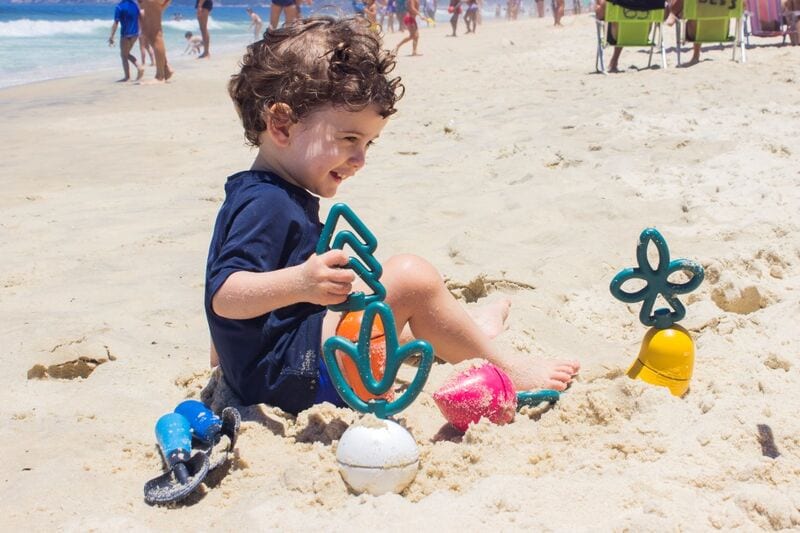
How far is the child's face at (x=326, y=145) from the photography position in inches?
92.4

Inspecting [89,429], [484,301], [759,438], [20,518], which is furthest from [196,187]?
[759,438]

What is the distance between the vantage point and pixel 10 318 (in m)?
3.08

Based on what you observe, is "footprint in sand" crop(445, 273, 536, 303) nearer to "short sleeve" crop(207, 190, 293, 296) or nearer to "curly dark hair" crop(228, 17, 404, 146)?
"curly dark hair" crop(228, 17, 404, 146)

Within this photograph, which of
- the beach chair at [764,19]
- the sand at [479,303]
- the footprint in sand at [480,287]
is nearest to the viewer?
the sand at [479,303]

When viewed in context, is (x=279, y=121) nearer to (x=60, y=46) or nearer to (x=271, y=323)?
(x=271, y=323)

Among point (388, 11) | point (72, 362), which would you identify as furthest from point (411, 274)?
point (388, 11)

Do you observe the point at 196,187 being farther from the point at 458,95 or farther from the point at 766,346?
the point at 458,95

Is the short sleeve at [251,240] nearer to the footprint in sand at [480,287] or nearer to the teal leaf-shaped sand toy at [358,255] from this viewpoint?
the teal leaf-shaped sand toy at [358,255]

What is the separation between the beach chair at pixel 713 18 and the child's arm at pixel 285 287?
9.15 meters

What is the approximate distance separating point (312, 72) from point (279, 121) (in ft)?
0.53

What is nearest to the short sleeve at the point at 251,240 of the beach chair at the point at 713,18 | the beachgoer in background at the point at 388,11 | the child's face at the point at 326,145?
the child's face at the point at 326,145

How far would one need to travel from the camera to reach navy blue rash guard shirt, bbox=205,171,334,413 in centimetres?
221

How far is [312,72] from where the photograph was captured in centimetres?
232

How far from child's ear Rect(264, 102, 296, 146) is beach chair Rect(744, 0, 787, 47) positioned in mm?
10326
